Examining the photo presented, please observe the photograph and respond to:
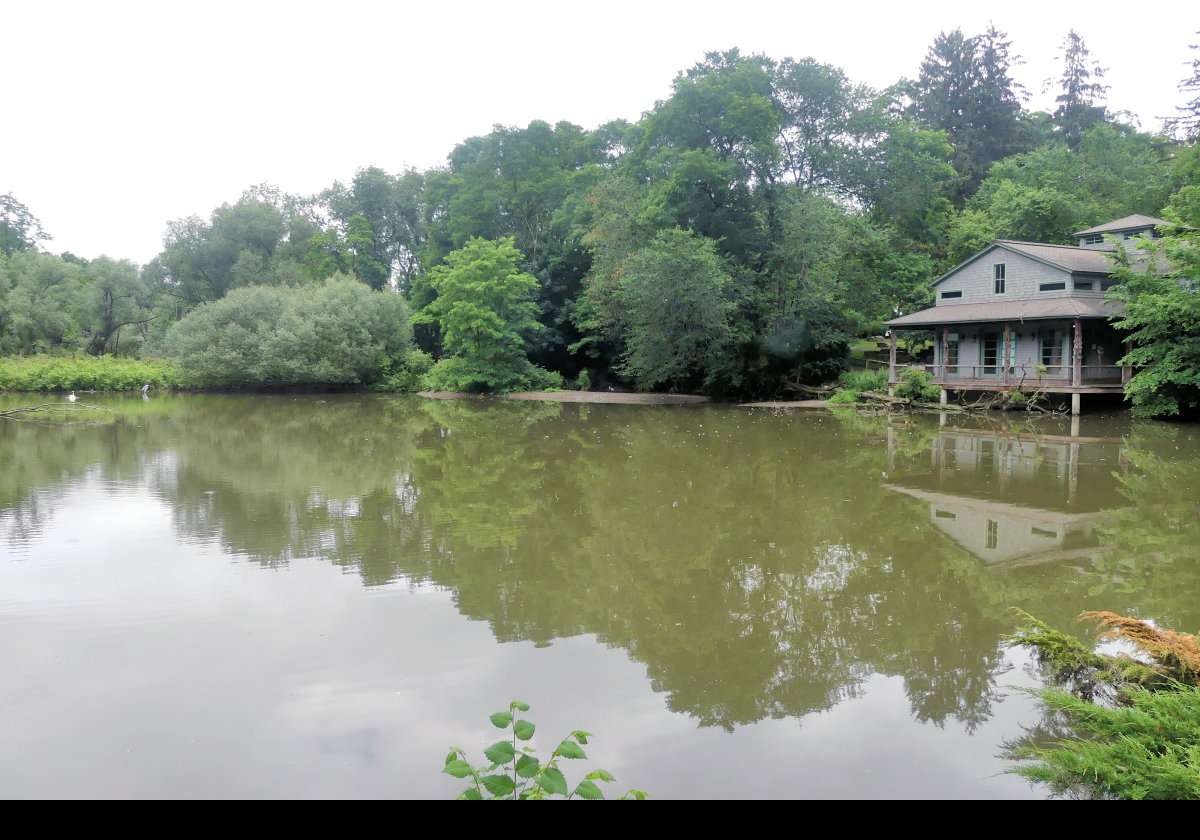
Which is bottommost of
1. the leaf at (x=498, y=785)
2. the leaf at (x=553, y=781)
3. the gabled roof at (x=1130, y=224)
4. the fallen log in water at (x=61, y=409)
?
the leaf at (x=498, y=785)

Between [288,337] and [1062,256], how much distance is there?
34236 mm

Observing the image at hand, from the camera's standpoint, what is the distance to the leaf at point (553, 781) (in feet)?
9.44

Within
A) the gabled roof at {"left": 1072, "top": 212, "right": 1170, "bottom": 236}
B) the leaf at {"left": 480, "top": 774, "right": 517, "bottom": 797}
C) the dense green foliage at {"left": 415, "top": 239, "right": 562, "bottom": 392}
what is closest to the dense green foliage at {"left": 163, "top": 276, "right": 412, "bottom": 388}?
the dense green foliage at {"left": 415, "top": 239, "right": 562, "bottom": 392}

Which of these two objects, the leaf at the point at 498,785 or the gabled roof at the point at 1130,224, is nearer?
the leaf at the point at 498,785

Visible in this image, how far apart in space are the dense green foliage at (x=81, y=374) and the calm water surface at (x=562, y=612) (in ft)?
97.7

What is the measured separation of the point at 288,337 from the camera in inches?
1607

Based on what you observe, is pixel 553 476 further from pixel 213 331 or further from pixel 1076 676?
pixel 213 331

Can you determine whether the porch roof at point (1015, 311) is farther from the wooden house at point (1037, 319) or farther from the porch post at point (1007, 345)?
the porch post at point (1007, 345)

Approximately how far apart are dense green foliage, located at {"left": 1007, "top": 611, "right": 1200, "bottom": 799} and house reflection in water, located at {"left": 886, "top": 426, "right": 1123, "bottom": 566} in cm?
299

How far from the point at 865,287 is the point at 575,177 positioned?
1845cm

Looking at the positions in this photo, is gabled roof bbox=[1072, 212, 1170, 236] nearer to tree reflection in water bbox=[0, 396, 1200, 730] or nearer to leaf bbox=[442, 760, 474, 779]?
tree reflection in water bbox=[0, 396, 1200, 730]

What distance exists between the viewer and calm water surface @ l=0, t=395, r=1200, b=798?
4.46 meters

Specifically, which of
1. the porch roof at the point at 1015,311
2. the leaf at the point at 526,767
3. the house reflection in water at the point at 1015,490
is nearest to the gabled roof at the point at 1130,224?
the porch roof at the point at 1015,311
